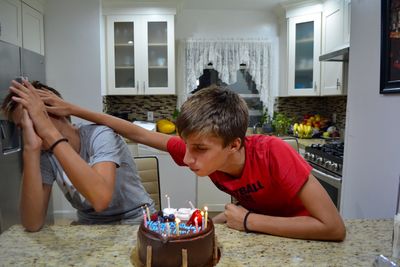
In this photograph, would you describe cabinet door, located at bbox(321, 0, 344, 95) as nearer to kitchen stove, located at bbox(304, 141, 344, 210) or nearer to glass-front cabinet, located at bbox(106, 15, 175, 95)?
kitchen stove, located at bbox(304, 141, 344, 210)

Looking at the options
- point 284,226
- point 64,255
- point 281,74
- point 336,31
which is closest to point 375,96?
point 284,226

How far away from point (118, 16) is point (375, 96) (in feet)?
10.0

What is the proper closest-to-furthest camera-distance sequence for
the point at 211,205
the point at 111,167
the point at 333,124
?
1. the point at 111,167
2. the point at 211,205
3. the point at 333,124

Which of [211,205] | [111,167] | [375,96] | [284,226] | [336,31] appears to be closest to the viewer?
[284,226]

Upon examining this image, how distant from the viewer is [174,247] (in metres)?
0.71

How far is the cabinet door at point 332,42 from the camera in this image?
3.21 metres

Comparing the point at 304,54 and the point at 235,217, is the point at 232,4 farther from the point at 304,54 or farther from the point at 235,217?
the point at 235,217

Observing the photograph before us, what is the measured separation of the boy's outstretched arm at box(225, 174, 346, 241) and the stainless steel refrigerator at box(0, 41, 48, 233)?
81.3 inches

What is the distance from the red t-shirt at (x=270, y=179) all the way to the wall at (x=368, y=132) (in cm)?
57

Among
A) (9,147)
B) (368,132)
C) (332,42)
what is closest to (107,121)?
(368,132)

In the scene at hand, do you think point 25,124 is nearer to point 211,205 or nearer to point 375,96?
point 375,96

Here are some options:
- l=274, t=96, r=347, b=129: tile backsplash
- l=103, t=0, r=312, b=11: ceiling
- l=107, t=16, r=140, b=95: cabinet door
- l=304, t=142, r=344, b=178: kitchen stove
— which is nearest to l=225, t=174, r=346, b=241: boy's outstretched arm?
l=304, t=142, r=344, b=178: kitchen stove

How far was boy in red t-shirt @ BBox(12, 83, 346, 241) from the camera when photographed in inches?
34.1

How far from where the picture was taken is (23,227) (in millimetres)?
992
